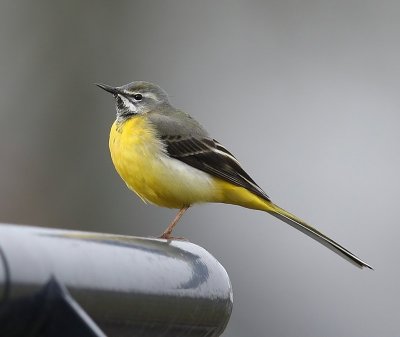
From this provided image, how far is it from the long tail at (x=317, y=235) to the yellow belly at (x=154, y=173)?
0.38 meters

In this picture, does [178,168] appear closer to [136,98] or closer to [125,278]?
[136,98]

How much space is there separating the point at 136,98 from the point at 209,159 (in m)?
0.81

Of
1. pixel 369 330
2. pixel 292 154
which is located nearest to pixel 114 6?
pixel 292 154

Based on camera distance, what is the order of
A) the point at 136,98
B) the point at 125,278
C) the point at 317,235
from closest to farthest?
the point at 125,278 → the point at 317,235 → the point at 136,98

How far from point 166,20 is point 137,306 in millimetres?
15204

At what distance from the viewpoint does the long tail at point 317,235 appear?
5.56 m

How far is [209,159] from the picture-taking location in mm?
6664

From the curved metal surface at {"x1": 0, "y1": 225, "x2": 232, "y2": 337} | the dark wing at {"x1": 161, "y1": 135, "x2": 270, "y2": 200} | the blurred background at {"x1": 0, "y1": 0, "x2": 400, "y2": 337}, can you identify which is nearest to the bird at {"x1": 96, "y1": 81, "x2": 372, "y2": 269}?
the dark wing at {"x1": 161, "y1": 135, "x2": 270, "y2": 200}

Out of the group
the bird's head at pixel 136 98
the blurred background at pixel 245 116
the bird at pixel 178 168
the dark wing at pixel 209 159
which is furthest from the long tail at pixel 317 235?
the blurred background at pixel 245 116

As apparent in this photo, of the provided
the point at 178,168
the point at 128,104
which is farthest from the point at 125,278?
the point at 128,104

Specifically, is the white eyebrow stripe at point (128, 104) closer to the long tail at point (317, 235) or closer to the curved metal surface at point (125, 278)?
the long tail at point (317, 235)

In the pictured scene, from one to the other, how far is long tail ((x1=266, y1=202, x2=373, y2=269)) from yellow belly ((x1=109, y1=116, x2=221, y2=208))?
385mm

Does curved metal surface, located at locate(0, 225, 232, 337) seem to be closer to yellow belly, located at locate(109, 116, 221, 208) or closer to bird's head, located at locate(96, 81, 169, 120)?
yellow belly, located at locate(109, 116, 221, 208)

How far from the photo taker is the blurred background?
47.1 feet
